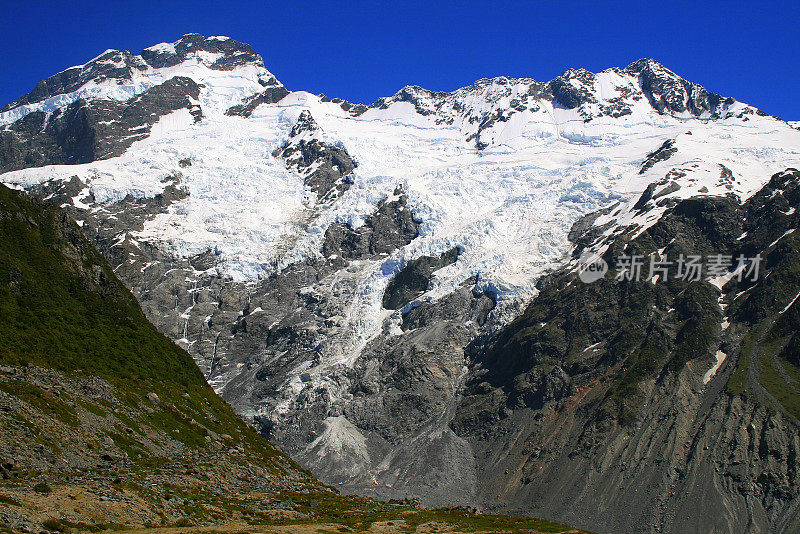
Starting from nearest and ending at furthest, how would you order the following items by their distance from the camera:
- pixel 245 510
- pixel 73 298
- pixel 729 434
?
pixel 245 510 < pixel 73 298 < pixel 729 434

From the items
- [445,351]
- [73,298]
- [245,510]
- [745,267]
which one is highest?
[745,267]

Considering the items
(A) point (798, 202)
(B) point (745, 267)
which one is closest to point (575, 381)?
(B) point (745, 267)

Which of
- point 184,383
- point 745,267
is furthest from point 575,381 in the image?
point 184,383

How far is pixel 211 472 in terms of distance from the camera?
50.7m

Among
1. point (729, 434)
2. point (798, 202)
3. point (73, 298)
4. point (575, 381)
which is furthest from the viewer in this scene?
point (798, 202)

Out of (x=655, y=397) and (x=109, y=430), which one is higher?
(x=655, y=397)

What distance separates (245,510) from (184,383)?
37.7m

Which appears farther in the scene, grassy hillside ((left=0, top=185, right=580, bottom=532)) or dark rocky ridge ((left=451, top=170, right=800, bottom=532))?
dark rocky ridge ((left=451, top=170, right=800, bottom=532))

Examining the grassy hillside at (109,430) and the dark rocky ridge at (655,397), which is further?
the dark rocky ridge at (655,397)

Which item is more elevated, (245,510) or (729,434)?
(729,434)

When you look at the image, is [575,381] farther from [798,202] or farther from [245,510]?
[245,510]

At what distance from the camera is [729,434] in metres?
126

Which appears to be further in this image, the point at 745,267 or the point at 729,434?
the point at 745,267

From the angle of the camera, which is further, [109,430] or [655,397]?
[655,397]
